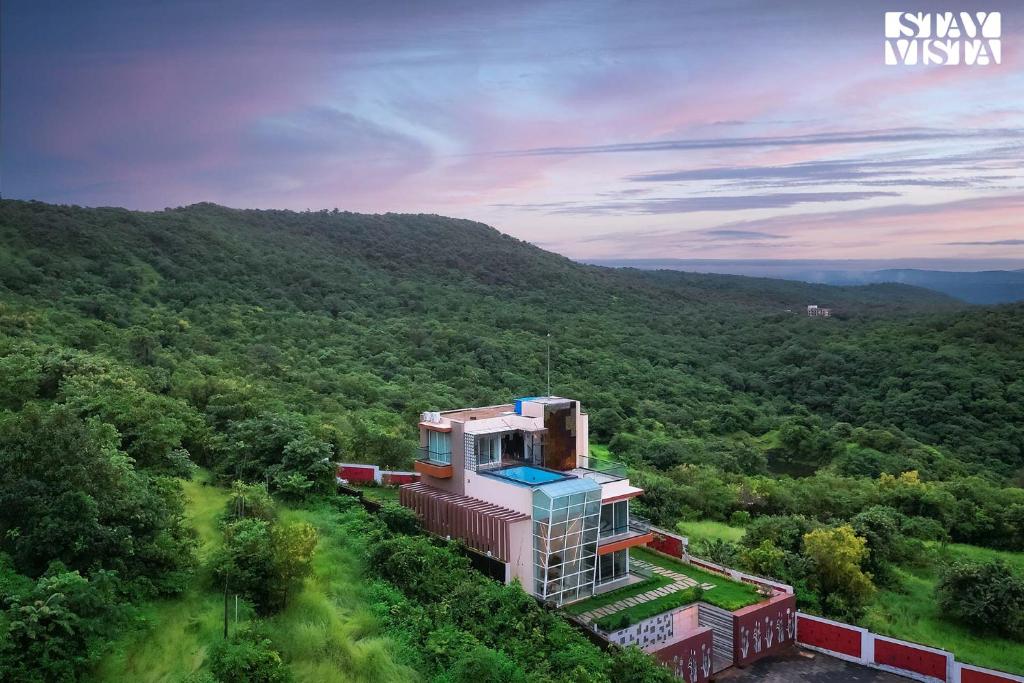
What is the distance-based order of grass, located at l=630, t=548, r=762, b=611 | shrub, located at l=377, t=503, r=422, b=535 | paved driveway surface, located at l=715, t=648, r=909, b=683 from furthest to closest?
shrub, located at l=377, t=503, r=422, b=535, grass, located at l=630, t=548, r=762, b=611, paved driveway surface, located at l=715, t=648, r=909, b=683

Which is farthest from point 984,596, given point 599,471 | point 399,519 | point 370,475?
point 370,475

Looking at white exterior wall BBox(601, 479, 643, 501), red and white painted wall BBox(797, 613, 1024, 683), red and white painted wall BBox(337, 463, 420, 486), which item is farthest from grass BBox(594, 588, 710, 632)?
red and white painted wall BBox(337, 463, 420, 486)

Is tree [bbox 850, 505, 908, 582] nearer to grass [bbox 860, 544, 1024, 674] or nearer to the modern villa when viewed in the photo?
grass [bbox 860, 544, 1024, 674]

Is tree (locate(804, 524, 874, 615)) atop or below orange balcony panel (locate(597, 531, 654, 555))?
below

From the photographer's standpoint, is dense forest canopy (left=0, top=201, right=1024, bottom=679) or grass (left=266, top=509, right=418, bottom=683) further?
dense forest canopy (left=0, top=201, right=1024, bottom=679)

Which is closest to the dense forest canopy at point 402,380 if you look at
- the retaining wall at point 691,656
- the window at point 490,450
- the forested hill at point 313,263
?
the forested hill at point 313,263
